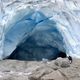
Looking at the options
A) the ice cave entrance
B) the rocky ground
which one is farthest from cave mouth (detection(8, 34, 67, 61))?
the rocky ground

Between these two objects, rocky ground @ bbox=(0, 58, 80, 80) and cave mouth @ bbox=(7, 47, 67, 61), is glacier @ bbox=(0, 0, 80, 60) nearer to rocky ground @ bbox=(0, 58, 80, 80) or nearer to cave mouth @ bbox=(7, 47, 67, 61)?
cave mouth @ bbox=(7, 47, 67, 61)

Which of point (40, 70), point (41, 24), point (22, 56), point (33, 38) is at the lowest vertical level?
point (22, 56)

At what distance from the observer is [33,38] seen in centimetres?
368

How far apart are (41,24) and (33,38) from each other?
24 cm

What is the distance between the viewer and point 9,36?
3430mm

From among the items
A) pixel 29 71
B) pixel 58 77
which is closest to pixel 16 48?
pixel 29 71

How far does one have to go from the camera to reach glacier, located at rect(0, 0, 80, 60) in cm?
337

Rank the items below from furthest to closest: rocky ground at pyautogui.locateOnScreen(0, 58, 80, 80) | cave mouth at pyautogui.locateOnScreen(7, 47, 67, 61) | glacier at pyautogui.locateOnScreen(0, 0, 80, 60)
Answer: cave mouth at pyautogui.locateOnScreen(7, 47, 67, 61)
glacier at pyautogui.locateOnScreen(0, 0, 80, 60)
rocky ground at pyautogui.locateOnScreen(0, 58, 80, 80)

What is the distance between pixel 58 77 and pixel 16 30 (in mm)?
1229

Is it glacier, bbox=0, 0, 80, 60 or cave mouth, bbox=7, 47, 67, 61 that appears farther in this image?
cave mouth, bbox=7, 47, 67, 61

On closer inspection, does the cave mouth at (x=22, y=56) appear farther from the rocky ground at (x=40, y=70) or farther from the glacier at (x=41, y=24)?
the rocky ground at (x=40, y=70)

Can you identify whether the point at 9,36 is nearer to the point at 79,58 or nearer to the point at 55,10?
the point at 55,10

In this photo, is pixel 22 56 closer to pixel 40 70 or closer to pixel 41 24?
pixel 41 24

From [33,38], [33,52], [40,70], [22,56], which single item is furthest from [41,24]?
[40,70]
